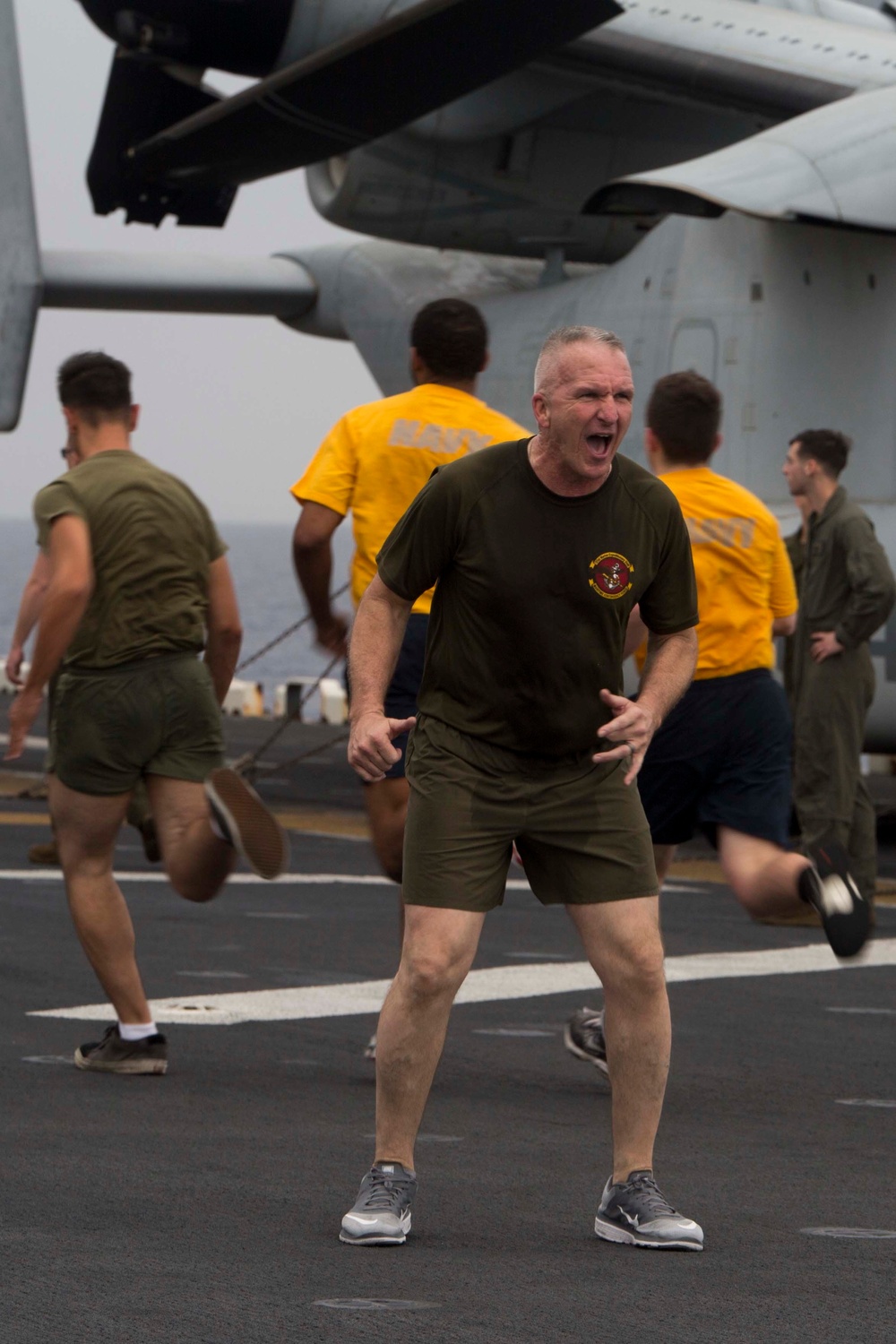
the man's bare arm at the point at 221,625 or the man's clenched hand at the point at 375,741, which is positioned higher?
the man's bare arm at the point at 221,625

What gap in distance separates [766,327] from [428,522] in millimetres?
8376

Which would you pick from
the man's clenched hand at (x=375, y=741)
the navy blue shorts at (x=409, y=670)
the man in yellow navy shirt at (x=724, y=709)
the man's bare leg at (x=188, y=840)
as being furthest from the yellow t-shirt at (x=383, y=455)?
the man's clenched hand at (x=375, y=741)

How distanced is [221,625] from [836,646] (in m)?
4.03

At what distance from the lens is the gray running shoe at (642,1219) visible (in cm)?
395

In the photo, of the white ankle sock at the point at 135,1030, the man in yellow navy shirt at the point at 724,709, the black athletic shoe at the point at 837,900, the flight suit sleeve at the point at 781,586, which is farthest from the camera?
the flight suit sleeve at the point at 781,586

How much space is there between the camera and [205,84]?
13859 mm

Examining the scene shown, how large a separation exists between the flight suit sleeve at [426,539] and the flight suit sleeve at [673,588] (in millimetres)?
436

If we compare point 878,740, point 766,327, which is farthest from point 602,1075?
point 766,327

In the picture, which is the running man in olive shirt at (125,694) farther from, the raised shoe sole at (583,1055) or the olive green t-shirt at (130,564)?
the raised shoe sole at (583,1055)

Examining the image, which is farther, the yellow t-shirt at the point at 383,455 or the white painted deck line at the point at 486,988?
the white painted deck line at the point at 486,988

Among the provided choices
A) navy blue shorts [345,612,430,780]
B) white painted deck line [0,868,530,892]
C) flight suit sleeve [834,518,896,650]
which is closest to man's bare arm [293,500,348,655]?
navy blue shorts [345,612,430,780]

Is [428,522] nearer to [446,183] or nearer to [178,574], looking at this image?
[178,574]

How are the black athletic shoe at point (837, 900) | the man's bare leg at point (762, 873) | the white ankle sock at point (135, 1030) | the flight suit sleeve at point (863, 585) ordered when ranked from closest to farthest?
the black athletic shoe at point (837, 900), the man's bare leg at point (762, 873), the white ankle sock at point (135, 1030), the flight suit sleeve at point (863, 585)

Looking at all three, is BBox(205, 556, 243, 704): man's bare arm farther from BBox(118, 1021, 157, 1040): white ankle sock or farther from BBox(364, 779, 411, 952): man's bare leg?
BBox(118, 1021, 157, 1040): white ankle sock
